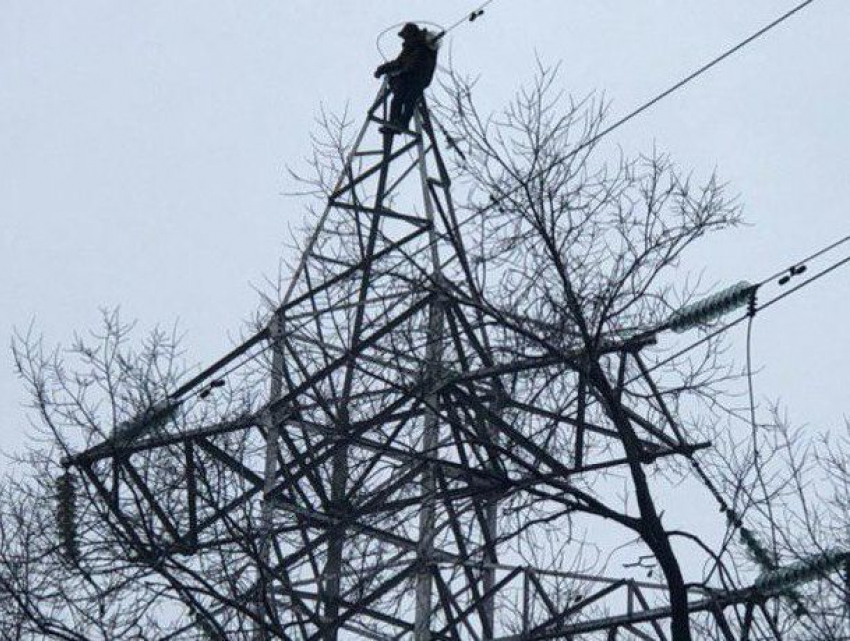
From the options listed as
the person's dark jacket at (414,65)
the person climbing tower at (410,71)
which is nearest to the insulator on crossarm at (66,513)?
the person climbing tower at (410,71)

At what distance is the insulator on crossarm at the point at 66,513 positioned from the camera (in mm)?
10867

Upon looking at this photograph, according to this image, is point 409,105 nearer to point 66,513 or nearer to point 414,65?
point 414,65

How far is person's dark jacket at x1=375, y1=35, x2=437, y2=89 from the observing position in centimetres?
1466

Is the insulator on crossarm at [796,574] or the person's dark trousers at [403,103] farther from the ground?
the person's dark trousers at [403,103]

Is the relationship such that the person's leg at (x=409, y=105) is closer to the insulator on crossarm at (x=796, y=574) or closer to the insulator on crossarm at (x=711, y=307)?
the insulator on crossarm at (x=711, y=307)

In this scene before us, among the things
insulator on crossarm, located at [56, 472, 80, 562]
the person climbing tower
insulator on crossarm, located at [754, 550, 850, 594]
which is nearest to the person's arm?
the person climbing tower

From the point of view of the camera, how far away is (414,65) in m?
14.7

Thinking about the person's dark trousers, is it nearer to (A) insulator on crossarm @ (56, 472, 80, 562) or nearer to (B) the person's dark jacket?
(B) the person's dark jacket

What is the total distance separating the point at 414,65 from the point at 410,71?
0.07 m

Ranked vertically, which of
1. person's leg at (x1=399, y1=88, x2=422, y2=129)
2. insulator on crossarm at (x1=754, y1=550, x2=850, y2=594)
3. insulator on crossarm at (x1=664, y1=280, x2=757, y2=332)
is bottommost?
insulator on crossarm at (x1=754, y1=550, x2=850, y2=594)

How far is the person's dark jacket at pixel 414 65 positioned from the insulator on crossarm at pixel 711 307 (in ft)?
17.1

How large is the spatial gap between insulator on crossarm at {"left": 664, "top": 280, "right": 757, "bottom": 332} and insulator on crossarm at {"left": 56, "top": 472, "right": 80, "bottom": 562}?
165 inches

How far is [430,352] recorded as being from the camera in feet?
35.6

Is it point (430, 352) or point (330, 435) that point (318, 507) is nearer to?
point (330, 435)
